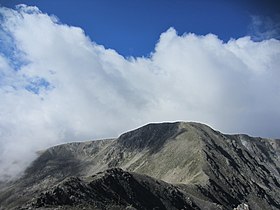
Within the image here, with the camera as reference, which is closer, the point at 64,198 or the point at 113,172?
the point at 64,198

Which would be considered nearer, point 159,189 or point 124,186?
point 124,186

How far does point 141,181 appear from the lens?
527 feet

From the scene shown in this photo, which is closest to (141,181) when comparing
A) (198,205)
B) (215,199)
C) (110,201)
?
(198,205)

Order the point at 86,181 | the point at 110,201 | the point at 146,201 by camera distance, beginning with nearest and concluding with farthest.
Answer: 1. the point at 110,201
2. the point at 86,181
3. the point at 146,201

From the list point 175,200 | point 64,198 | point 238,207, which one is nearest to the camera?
point 64,198

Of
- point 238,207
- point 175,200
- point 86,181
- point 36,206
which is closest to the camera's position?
point 36,206

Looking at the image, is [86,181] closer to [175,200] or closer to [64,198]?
[64,198]

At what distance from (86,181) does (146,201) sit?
70.1ft

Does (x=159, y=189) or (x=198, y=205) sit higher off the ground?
(x=159, y=189)

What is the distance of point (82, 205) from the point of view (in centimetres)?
11344

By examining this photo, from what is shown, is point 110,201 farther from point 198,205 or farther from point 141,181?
point 198,205

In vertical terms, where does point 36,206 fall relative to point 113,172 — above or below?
below

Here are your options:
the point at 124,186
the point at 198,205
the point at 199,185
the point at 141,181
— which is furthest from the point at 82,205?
the point at 199,185

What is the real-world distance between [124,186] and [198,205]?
29.9 metres
